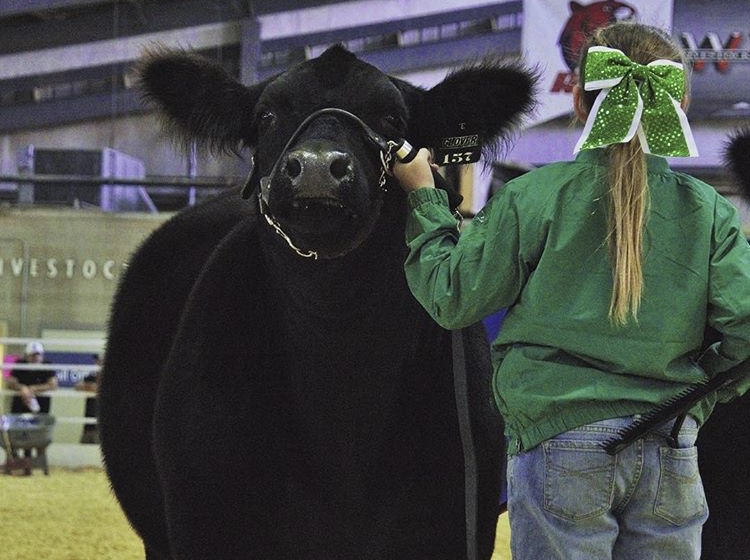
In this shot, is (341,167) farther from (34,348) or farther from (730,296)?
(34,348)

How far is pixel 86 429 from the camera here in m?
11.9

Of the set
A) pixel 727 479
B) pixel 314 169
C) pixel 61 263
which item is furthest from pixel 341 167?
pixel 61 263

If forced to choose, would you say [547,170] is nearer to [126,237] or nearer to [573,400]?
[573,400]

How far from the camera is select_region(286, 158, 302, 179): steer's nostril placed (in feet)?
8.24

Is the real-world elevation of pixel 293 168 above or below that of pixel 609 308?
above

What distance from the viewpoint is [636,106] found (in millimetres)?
Answer: 2092

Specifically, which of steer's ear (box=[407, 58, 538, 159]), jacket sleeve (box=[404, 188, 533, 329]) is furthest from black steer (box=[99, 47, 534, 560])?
jacket sleeve (box=[404, 188, 533, 329])

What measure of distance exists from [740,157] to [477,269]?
191cm

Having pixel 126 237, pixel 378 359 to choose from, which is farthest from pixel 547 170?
pixel 126 237

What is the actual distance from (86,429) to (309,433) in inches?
368

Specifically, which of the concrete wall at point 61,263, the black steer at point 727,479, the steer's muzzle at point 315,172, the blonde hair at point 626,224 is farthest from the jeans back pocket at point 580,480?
the concrete wall at point 61,263

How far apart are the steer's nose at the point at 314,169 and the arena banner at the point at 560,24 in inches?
345

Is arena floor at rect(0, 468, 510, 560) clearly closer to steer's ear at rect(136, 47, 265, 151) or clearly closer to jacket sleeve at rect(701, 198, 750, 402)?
steer's ear at rect(136, 47, 265, 151)

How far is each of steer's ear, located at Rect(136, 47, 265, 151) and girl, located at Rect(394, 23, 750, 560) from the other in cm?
130
